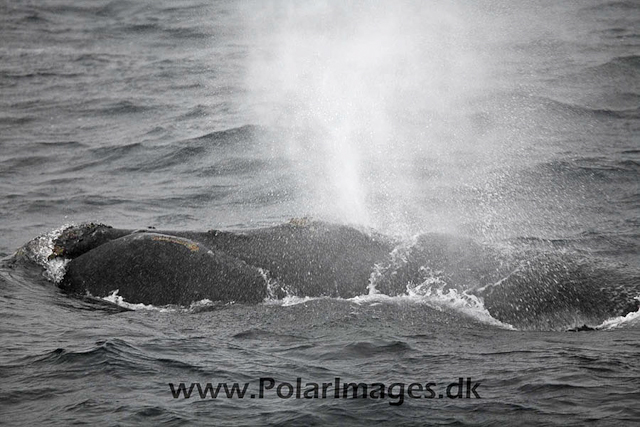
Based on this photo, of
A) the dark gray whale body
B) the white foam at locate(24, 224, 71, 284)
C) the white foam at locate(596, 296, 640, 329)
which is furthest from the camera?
the white foam at locate(24, 224, 71, 284)

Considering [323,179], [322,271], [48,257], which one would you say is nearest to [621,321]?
[322,271]

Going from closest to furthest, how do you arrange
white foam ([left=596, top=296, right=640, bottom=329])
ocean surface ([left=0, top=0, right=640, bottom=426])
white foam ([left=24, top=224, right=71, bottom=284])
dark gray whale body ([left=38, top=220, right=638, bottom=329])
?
ocean surface ([left=0, top=0, right=640, bottom=426]), white foam ([left=596, top=296, right=640, bottom=329]), dark gray whale body ([left=38, top=220, right=638, bottom=329]), white foam ([left=24, top=224, right=71, bottom=284])

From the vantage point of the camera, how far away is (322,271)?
11852 millimetres

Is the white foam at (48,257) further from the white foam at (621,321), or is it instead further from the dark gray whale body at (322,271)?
the white foam at (621,321)

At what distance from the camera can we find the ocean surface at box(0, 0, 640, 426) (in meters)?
9.02

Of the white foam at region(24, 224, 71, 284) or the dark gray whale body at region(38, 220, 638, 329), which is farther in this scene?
the white foam at region(24, 224, 71, 284)

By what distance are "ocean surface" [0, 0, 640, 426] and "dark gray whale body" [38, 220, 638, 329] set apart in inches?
7.6

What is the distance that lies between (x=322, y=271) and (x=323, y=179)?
21.6 ft

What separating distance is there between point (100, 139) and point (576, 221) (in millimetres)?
12508

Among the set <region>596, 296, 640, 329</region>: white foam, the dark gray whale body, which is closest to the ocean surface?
<region>596, 296, 640, 329</region>: white foam

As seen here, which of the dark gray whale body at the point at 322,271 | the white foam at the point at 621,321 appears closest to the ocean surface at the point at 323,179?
the white foam at the point at 621,321

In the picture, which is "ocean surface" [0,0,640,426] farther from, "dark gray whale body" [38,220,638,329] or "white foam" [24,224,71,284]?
"dark gray whale body" [38,220,638,329]

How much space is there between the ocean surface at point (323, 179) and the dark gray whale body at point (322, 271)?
0.19m

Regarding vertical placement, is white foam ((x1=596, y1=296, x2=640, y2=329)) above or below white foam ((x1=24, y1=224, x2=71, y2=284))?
below
